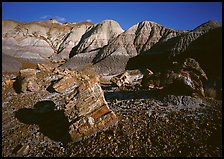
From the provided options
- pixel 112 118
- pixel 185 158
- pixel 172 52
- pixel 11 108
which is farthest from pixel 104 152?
pixel 172 52

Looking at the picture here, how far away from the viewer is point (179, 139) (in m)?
8.29

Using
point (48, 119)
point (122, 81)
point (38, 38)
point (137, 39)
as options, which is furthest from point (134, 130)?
point (38, 38)

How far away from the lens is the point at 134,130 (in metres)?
9.27

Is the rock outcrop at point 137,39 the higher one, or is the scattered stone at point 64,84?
the rock outcrop at point 137,39

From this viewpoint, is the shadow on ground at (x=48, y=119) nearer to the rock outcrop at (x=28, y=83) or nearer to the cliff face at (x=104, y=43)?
the rock outcrop at (x=28, y=83)

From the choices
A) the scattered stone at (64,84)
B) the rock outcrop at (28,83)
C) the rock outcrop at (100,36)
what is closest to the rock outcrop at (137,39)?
the rock outcrop at (100,36)

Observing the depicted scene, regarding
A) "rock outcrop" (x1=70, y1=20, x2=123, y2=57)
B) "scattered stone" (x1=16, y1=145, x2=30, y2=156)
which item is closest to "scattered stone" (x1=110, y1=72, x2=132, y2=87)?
"scattered stone" (x1=16, y1=145, x2=30, y2=156)

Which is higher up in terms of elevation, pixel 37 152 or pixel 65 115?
pixel 65 115

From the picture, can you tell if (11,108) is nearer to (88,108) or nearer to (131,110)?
(88,108)

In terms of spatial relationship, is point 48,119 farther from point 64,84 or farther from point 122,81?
point 122,81

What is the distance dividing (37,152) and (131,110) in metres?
4.74

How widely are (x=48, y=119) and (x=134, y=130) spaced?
4.75m

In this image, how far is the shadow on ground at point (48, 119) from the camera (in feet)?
32.2

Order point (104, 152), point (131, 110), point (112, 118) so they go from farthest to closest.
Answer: point (131, 110), point (112, 118), point (104, 152)
